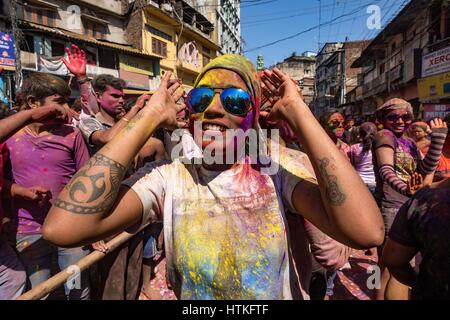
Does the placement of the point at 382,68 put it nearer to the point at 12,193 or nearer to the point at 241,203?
the point at 241,203

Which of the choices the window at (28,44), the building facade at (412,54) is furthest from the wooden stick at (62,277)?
the window at (28,44)

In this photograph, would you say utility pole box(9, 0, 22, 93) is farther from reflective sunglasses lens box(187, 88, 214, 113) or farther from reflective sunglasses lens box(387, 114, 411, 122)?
reflective sunglasses lens box(387, 114, 411, 122)

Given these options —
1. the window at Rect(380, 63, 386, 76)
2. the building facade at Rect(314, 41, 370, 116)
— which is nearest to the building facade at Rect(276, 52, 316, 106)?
the building facade at Rect(314, 41, 370, 116)

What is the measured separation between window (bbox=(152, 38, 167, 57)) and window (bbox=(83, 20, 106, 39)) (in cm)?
449

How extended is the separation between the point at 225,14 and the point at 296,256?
49.6 metres

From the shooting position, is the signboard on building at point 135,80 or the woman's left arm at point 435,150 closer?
the woman's left arm at point 435,150

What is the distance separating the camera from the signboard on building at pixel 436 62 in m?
13.0

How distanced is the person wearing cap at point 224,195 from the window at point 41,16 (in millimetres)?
22236

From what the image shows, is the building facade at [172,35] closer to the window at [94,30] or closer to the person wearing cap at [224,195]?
the window at [94,30]

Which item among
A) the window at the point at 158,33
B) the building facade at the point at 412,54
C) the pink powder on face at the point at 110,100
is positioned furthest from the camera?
the window at the point at 158,33

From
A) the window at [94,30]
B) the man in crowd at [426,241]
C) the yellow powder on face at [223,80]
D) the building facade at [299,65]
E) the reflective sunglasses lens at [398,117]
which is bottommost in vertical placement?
the man in crowd at [426,241]

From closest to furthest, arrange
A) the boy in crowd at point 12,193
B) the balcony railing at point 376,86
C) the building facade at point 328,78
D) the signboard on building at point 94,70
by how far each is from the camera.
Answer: the boy in crowd at point 12,193, the signboard on building at point 94,70, the balcony railing at point 376,86, the building facade at point 328,78

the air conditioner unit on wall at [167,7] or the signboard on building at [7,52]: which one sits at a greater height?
the air conditioner unit on wall at [167,7]
